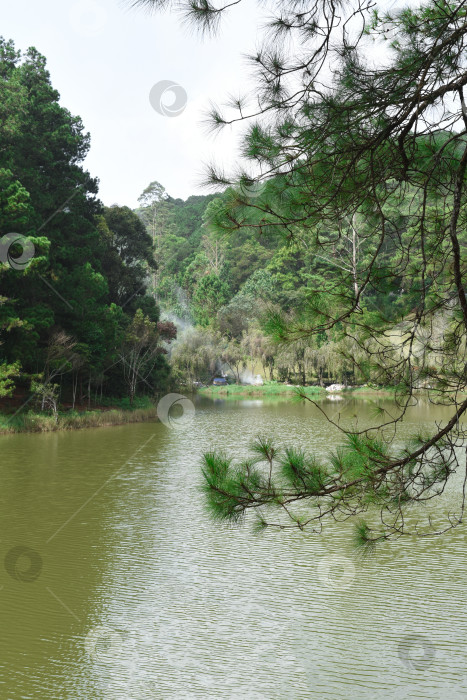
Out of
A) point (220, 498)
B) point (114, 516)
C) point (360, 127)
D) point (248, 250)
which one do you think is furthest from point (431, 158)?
point (248, 250)

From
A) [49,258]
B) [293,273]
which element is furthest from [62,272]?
[293,273]

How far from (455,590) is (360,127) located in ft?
12.5

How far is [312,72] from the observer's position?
3.26 meters

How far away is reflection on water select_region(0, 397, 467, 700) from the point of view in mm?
4055

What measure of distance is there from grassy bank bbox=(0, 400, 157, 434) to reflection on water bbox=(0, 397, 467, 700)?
653cm

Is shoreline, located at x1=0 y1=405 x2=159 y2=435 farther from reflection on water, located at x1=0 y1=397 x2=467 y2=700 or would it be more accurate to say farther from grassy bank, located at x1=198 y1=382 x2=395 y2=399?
grassy bank, located at x1=198 y1=382 x2=395 y2=399

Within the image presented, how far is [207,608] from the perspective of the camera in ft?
16.9

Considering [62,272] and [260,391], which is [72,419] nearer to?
[62,272]

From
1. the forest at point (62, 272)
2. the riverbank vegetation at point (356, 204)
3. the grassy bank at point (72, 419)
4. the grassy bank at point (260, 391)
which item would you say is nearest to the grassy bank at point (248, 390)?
the grassy bank at point (260, 391)

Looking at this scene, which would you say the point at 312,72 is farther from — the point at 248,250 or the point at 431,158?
the point at 248,250

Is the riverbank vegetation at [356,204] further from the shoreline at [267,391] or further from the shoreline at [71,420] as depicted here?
the shoreline at [267,391]

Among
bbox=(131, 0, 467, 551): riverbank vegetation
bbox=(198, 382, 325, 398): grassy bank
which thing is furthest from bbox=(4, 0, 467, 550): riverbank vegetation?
bbox=(198, 382, 325, 398): grassy bank

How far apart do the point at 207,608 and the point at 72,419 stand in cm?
1190

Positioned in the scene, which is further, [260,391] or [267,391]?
[260,391]
